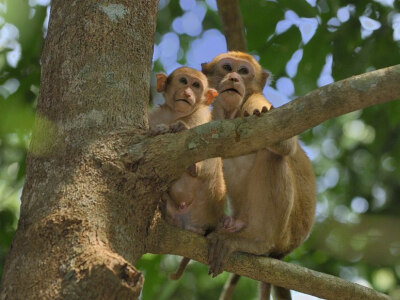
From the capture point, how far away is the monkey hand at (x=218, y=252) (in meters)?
4.41

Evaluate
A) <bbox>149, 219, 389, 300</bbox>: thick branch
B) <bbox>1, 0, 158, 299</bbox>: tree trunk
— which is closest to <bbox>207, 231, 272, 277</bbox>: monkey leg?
<bbox>149, 219, 389, 300</bbox>: thick branch

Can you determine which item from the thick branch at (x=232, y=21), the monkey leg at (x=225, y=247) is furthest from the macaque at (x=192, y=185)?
the thick branch at (x=232, y=21)

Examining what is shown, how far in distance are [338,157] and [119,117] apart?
755cm

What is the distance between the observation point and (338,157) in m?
10.4

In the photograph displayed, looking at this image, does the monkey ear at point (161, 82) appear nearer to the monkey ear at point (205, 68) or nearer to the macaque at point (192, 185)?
the macaque at point (192, 185)


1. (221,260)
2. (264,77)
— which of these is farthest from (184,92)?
(221,260)

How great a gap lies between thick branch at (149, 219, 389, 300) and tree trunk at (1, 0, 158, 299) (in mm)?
482

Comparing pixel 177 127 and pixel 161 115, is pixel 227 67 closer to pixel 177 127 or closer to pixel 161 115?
pixel 161 115

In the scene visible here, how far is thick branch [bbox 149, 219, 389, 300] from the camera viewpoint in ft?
12.8

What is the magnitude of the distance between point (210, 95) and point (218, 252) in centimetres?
185

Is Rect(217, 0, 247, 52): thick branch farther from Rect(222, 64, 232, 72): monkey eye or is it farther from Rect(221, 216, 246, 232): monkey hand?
Rect(221, 216, 246, 232): monkey hand

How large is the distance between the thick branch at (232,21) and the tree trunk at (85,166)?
227cm

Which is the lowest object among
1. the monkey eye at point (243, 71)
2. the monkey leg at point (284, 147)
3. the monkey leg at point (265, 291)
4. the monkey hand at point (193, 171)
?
the monkey leg at point (265, 291)

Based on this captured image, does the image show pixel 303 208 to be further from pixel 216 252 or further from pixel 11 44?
pixel 11 44
